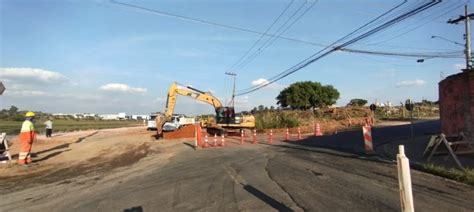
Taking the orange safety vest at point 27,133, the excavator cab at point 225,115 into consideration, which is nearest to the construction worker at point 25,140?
the orange safety vest at point 27,133

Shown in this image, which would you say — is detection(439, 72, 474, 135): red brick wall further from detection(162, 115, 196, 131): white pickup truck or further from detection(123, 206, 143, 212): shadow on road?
detection(162, 115, 196, 131): white pickup truck

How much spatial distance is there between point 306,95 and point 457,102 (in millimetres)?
79174

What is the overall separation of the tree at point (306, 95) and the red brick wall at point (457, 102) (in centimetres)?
7599

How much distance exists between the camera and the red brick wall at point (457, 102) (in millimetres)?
18609

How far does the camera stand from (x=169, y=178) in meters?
13.4

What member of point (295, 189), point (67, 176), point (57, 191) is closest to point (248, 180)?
point (295, 189)

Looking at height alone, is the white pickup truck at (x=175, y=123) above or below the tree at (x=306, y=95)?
below

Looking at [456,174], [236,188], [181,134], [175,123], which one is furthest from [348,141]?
[175,123]

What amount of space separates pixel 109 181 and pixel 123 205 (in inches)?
163

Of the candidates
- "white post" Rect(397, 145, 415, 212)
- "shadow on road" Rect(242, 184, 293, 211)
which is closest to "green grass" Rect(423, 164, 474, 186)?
"shadow on road" Rect(242, 184, 293, 211)

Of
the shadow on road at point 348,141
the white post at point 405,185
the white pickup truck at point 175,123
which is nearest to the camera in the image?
the white post at point 405,185

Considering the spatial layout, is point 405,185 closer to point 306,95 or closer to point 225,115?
point 225,115

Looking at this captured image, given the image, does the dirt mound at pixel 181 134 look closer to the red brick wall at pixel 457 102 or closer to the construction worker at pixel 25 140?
the construction worker at pixel 25 140

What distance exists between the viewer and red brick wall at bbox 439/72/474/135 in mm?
18609
